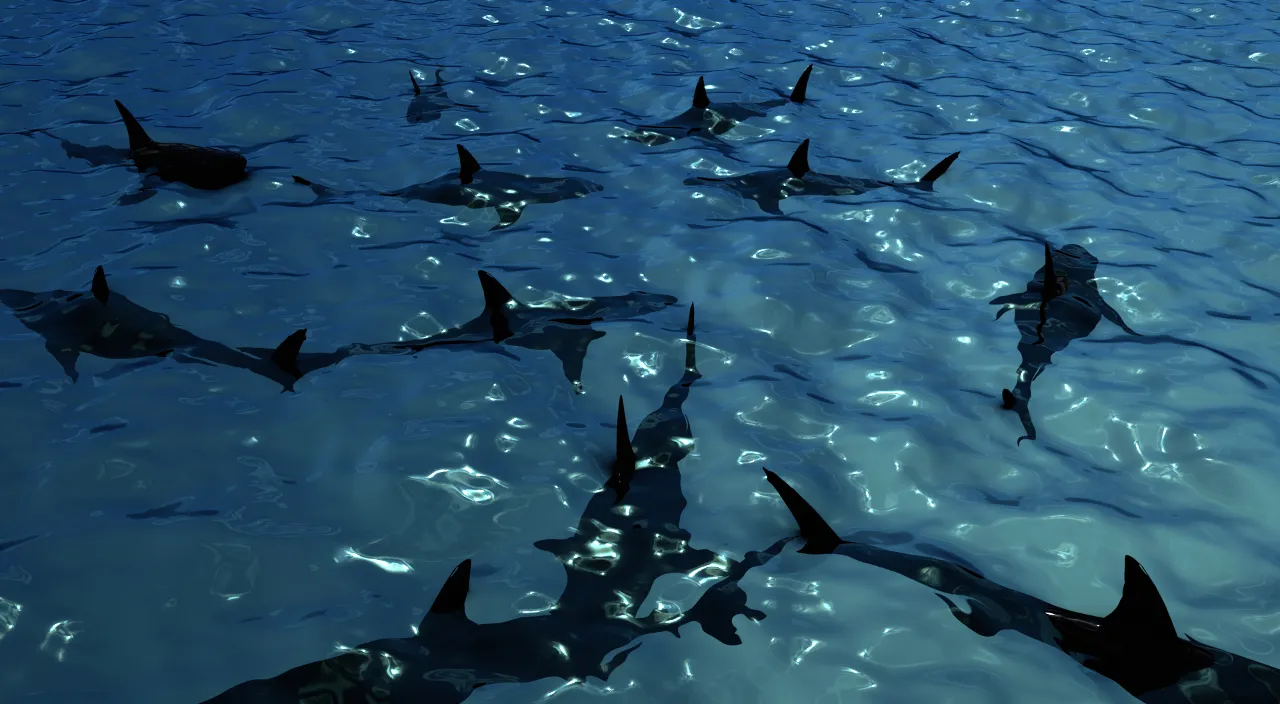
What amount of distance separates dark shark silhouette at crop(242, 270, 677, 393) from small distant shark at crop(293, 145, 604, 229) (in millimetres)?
811

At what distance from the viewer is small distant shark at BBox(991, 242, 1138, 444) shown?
3.24 m

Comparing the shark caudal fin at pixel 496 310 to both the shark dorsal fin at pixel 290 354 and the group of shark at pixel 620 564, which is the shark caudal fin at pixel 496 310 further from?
the shark dorsal fin at pixel 290 354

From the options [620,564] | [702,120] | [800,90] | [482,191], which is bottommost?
[620,564]

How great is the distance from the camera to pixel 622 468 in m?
2.65

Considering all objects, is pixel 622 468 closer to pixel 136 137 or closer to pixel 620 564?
pixel 620 564

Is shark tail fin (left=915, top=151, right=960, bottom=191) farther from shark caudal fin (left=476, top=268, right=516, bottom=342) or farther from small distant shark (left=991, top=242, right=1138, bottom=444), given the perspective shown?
shark caudal fin (left=476, top=268, right=516, bottom=342)

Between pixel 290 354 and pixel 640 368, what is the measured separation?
1.19m

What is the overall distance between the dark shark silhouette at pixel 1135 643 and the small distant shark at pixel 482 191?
2660 mm

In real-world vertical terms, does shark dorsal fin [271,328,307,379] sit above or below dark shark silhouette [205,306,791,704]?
above

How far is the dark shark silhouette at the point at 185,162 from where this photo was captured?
4.20 metres

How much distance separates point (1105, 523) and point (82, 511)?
284cm

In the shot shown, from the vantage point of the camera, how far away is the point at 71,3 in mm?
6762

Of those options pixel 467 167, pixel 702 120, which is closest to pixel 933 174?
pixel 702 120

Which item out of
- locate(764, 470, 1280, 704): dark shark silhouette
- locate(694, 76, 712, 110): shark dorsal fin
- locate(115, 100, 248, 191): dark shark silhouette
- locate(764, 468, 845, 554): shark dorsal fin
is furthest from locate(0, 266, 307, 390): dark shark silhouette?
locate(694, 76, 712, 110): shark dorsal fin
